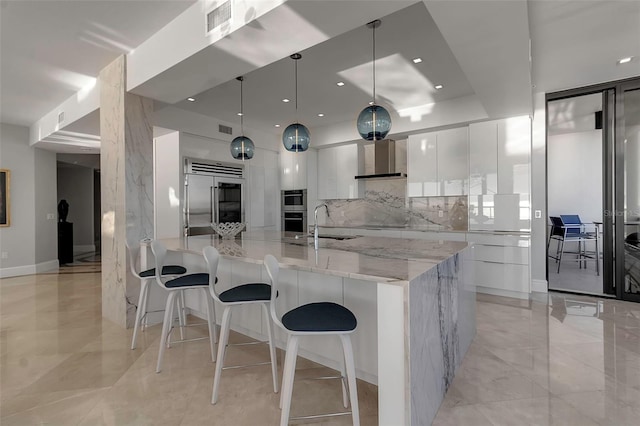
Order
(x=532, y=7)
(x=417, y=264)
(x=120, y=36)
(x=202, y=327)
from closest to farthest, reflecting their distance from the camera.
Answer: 1. (x=417, y=264)
2. (x=532, y=7)
3. (x=120, y=36)
4. (x=202, y=327)

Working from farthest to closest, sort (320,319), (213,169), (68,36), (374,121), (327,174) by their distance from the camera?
(327,174), (213,169), (68,36), (374,121), (320,319)

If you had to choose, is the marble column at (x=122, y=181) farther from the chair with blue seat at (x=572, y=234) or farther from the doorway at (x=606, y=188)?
the chair with blue seat at (x=572, y=234)

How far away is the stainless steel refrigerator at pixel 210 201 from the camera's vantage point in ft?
16.7

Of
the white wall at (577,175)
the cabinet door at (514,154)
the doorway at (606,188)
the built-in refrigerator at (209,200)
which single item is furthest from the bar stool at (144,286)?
the white wall at (577,175)

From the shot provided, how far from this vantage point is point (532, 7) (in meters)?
2.55

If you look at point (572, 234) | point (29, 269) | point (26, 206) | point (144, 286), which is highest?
point (26, 206)

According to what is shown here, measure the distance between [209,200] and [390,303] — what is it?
14.6 feet

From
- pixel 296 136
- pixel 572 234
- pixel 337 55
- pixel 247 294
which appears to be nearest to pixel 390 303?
pixel 247 294

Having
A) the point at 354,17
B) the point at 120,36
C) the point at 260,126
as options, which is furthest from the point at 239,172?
the point at 354,17

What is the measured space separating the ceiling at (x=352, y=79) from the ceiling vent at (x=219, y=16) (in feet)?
3.38

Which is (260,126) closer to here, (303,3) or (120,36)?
(120,36)

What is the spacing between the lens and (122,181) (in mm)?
3430

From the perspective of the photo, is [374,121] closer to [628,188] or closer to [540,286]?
[540,286]

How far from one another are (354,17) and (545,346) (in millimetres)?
3018
